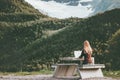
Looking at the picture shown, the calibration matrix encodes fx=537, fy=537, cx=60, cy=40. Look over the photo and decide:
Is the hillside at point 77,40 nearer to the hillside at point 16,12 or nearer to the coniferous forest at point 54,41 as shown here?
the coniferous forest at point 54,41

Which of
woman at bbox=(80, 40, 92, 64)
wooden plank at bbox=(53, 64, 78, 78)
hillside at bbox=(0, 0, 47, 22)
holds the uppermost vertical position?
hillside at bbox=(0, 0, 47, 22)

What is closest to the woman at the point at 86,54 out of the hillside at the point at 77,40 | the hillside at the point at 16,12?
the hillside at the point at 77,40

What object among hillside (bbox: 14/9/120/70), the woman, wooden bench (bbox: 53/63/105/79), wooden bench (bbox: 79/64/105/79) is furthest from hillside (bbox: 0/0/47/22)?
wooden bench (bbox: 79/64/105/79)

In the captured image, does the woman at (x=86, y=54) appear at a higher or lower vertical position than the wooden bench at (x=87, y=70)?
higher

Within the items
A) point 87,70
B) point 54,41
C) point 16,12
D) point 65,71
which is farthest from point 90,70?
point 16,12

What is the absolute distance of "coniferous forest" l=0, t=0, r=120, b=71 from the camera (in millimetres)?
43441

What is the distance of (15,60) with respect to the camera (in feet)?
172

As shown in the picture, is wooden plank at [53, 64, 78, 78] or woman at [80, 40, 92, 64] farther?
wooden plank at [53, 64, 78, 78]

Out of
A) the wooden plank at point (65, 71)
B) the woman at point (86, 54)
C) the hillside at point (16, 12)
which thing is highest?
the hillside at point (16, 12)

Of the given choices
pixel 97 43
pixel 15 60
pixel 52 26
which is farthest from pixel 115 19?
pixel 52 26

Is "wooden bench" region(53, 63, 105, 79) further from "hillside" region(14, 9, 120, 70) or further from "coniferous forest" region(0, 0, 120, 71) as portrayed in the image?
"hillside" region(14, 9, 120, 70)

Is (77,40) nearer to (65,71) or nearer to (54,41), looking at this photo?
(54,41)

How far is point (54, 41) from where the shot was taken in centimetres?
5150

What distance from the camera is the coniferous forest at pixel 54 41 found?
43.4 metres
